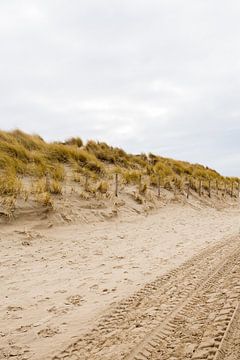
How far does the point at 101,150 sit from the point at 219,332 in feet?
52.4

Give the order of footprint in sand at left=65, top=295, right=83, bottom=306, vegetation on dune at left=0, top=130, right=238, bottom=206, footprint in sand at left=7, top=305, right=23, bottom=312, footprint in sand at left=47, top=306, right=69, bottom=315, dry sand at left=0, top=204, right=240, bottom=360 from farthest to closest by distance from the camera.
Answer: vegetation on dune at left=0, top=130, right=238, bottom=206 → footprint in sand at left=65, top=295, right=83, bottom=306 → footprint in sand at left=7, top=305, right=23, bottom=312 → footprint in sand at left=47, top=306, right=69, bottom=315 → dry sand at left=0, top=204, right=240, bottom=360

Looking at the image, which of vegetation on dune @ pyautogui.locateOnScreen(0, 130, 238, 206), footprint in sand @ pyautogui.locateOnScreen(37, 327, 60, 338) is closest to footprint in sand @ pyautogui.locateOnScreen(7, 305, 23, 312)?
footprint in sand @ pyautogui.locateOnScreen(37, 327, 60, 338)

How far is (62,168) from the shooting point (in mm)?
13766

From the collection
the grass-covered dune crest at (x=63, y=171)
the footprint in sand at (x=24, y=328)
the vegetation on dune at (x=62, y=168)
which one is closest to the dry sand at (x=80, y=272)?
the footprint in sand at (x=24, y=328)

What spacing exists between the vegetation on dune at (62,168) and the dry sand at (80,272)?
5.67 ft

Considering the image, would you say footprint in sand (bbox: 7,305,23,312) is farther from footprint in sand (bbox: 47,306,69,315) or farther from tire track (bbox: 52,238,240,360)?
tire track (bbox: 52,238,240,360)

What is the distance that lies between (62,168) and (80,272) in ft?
24.7

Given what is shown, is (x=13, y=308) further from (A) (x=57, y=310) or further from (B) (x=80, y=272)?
(B) (x=80, y=272)

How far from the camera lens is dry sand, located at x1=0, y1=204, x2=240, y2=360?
3908 millimetres

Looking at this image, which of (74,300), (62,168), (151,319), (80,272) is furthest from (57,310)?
(62,168)

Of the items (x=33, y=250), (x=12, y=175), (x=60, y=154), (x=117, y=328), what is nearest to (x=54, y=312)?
(x=117, y=328)

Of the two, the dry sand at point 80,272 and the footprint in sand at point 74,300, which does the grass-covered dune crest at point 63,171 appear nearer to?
the dry sand at point 80,272

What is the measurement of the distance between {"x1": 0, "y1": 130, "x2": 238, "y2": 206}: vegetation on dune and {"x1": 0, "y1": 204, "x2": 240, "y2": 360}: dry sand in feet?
5.67

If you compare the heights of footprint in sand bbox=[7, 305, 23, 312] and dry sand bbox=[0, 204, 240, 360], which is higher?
dry sand bbox=[0, 204, 240, 360]
